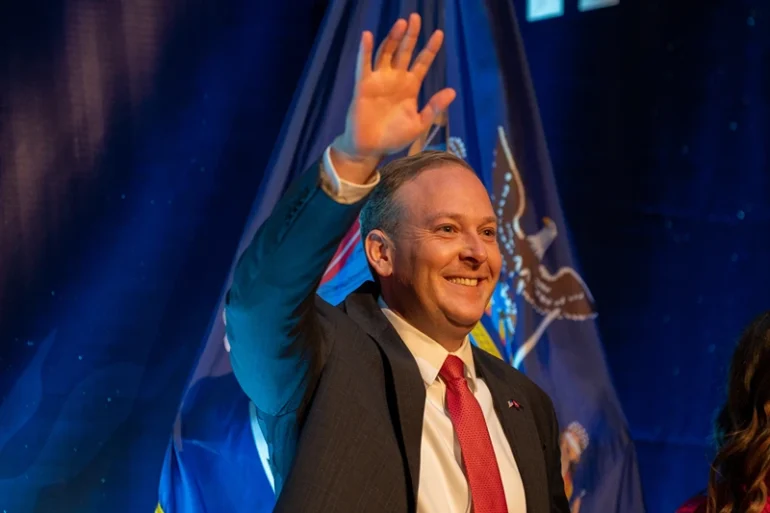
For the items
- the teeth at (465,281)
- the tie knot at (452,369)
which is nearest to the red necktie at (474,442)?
the tie knot at (452,369)

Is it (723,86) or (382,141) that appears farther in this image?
(723,86)

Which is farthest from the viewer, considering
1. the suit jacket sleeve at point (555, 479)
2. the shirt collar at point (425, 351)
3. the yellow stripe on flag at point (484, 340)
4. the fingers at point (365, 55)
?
the yellow stripe on flag at point (484, 340)

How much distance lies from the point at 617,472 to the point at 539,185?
697 mm

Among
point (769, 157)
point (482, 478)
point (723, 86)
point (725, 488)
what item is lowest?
point (725, 488)

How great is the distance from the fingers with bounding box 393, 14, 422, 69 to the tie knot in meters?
0.58

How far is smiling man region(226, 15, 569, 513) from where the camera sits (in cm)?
130

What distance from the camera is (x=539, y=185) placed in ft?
7.61

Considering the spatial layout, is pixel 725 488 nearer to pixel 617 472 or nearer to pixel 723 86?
pixel 617 472

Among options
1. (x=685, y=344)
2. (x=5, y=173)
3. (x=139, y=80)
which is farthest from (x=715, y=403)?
(x=5, y=173)

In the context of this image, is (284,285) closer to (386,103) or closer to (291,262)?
(291,262)

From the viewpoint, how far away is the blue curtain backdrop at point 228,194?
6.67 feet

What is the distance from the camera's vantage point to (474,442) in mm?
1603

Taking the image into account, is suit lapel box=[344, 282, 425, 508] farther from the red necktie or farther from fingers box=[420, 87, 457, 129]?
fingers box=[420, 87, 457, 129]

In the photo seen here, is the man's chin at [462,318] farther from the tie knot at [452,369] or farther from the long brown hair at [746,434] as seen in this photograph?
the long brown hair at [746,434]
